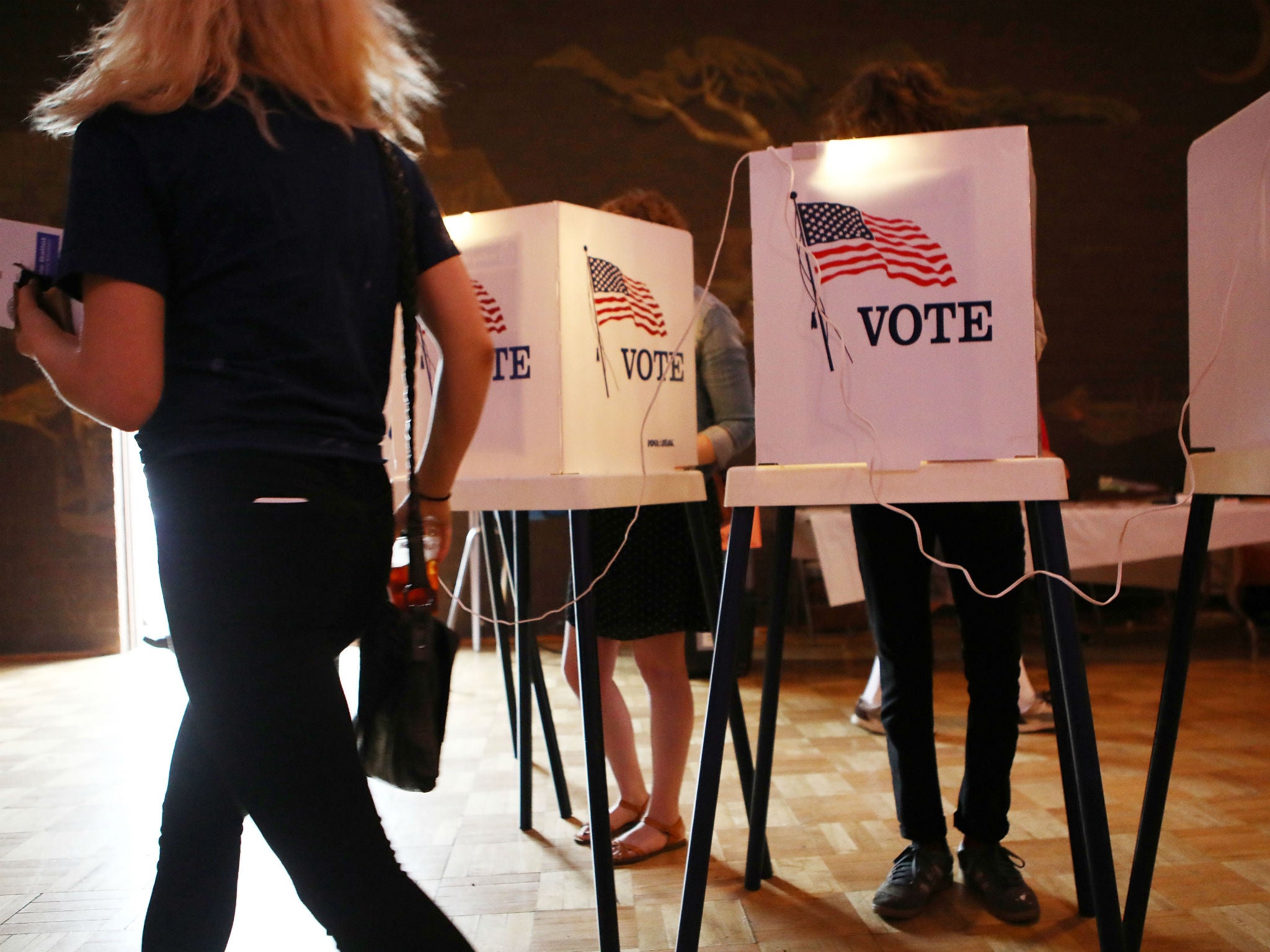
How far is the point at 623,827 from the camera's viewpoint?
7.26ft

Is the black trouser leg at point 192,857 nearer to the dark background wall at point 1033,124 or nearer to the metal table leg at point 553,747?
the metal table leg at point 553,747

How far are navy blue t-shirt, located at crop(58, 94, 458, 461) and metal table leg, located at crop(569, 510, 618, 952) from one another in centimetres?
71

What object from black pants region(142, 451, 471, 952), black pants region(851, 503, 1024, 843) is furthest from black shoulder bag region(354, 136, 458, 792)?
black pants region(851, 503, 1024, 843)

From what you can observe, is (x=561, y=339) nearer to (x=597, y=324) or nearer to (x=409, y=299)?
(x=597, y=324)

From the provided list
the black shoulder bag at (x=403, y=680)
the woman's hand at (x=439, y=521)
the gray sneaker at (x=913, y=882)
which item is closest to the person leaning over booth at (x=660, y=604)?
the gray sneaker at (x=913, y=882)

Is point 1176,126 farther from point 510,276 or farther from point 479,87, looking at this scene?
point 510,276

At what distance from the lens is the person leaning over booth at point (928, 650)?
1.69m

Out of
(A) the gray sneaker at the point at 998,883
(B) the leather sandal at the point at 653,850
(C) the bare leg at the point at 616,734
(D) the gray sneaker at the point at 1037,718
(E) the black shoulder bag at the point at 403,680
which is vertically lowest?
(D) the gray sneaker at the point at 1037,718

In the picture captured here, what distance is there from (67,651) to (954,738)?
4.62 m

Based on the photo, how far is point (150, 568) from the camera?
233 inches

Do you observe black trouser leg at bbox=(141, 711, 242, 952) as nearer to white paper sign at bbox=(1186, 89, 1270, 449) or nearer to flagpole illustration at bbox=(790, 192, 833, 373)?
flagpole illustration at bbox=(790, 192, 833, 373)

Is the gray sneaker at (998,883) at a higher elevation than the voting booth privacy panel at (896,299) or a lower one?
lower

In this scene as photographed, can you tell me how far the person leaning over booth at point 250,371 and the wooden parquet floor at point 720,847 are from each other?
995 millimetres

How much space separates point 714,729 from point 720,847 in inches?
33.8
